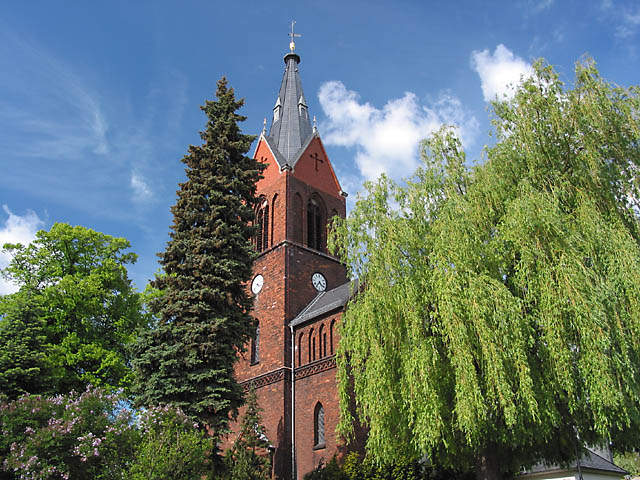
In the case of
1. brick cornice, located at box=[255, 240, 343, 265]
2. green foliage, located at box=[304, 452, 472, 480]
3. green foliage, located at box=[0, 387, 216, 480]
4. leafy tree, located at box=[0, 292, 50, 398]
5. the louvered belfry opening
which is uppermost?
the louvered belfry opening

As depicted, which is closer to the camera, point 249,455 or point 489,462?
point 489,462

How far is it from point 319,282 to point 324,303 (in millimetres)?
2436

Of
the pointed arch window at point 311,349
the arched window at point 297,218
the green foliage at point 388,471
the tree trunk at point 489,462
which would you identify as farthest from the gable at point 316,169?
the tree trunk at point 489,462

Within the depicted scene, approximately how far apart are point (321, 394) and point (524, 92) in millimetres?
13873

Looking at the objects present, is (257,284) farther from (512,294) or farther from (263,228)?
(512,294)

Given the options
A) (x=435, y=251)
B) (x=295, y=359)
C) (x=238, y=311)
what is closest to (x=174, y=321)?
(x=238, y=311)

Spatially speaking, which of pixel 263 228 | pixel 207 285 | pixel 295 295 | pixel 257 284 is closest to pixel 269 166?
pixel 263 228

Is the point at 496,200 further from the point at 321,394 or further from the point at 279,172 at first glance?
the point at 279,172

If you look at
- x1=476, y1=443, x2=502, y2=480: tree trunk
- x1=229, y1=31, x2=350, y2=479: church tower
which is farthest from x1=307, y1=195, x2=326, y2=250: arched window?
x1=476, y1=443, x2=502, y2=480: tree trunk

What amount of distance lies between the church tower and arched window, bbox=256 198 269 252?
0.21 feet

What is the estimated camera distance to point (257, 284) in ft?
89.0

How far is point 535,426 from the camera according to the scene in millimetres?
10797

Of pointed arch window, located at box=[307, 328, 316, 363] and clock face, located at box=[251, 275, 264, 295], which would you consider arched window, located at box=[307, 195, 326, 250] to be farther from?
pointed arch window, located at box=[307, 328, 316, 363]

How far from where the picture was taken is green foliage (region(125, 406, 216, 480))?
11.0m
